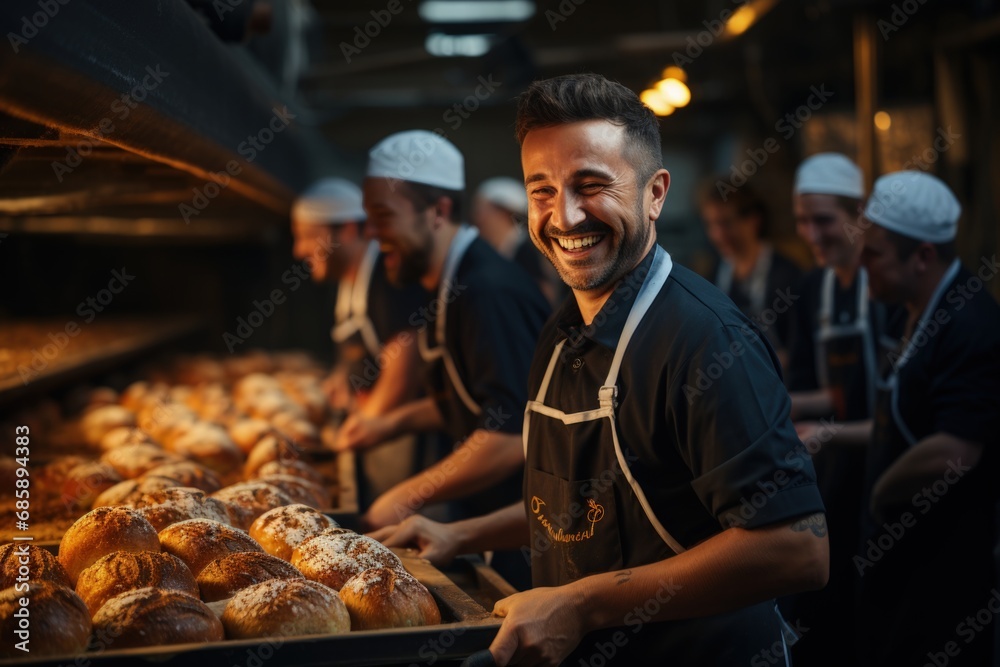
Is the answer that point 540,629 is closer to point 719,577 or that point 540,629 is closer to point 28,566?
point 719,577

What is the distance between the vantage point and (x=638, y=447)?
167 centimetres

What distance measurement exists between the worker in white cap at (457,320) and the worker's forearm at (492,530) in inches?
16.5

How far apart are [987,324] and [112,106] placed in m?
2.37

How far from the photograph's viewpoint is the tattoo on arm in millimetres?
1509

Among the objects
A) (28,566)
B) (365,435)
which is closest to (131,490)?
(28,566)

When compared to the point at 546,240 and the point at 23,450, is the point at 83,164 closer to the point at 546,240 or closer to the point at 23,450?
the point at 23,450

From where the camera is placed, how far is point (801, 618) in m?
3.39

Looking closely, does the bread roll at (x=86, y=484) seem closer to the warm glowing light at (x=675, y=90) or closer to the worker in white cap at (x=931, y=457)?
the worker in white cap at (x=931, y=457)

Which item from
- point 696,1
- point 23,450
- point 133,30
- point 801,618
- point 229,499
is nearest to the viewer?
point 133,30

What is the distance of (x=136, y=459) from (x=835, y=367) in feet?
8.11

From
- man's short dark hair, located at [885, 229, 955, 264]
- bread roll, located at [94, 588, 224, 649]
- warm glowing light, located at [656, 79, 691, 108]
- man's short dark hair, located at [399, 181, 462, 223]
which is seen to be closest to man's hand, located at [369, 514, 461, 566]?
bread roll, located at [94, 588, 224, 649]

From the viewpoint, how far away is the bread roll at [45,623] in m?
1.44

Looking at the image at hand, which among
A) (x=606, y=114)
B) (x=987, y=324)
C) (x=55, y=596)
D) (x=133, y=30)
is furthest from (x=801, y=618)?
(x=133, y=30)

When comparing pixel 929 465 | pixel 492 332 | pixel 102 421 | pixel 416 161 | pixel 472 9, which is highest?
pixel 472 9
